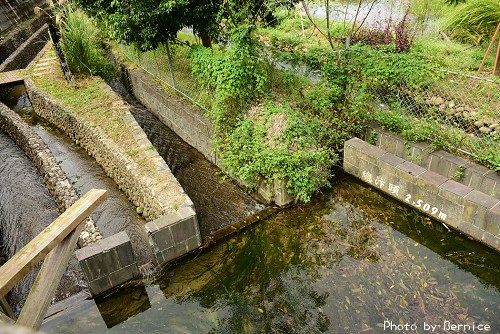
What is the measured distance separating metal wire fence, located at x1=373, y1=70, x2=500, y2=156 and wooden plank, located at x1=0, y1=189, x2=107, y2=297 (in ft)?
16.1

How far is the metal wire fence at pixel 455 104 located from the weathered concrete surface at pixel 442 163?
26cm

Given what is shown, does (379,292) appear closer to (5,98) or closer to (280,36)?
(280,36)

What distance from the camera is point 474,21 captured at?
919 cm

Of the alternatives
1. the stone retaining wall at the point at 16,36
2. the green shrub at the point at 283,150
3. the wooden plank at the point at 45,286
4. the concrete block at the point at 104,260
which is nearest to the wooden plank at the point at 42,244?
the wooden plank at the point at 45,286

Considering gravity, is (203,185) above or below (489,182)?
below

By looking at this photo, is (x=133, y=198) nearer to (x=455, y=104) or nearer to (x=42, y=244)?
(x=42, y=244)

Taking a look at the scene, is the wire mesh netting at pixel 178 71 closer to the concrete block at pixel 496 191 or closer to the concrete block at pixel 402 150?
the concrete block at pixel 402 150

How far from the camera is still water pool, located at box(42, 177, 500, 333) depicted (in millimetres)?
4008

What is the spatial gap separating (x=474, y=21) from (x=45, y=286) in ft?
34.6

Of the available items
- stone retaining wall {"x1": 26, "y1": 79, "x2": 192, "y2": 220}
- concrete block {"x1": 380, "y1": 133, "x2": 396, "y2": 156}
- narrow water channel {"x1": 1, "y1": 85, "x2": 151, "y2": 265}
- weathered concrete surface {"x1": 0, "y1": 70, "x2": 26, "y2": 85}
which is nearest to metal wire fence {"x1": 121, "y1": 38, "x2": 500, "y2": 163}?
concrete block {"x1": 380, "y1": 133, "x2": 396, "y2": 156}

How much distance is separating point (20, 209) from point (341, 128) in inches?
222

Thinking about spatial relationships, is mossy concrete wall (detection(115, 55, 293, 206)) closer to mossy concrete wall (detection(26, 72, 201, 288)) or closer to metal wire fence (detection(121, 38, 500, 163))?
metal wire fence (detection(121, 38, 500, 163))

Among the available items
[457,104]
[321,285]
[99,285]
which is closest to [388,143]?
[457,104]

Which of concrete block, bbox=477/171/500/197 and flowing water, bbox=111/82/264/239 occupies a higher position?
concrete block, bbox=477/171/500/197
